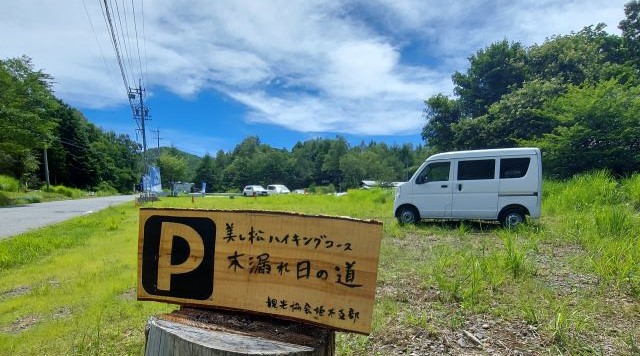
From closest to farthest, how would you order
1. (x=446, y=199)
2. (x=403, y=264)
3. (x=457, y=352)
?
(x=457, y=352) < (x=403, y=264) < (x=446, y=199)

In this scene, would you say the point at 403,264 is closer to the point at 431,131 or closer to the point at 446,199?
the point at 446,199

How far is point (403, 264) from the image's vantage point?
4.89 meters

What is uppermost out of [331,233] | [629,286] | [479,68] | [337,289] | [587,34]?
[587,34]

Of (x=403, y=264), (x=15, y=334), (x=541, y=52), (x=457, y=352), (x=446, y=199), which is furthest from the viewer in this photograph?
(x=541, y=52)

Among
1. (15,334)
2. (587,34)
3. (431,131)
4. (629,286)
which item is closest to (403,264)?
(629,286)

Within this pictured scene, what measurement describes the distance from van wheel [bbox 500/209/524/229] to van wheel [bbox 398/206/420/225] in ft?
6.30

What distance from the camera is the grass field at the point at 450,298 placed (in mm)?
2689

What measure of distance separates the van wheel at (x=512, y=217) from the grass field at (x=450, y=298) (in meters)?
1.40

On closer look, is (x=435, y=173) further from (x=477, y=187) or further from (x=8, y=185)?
(x=8, y=185)

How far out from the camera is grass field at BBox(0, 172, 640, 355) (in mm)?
2689

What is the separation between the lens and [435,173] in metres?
8.89

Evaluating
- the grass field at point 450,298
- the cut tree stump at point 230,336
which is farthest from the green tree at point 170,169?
the cut tree stump at point 230,336

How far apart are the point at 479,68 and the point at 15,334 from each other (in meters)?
29.2

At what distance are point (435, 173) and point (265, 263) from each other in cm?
801
